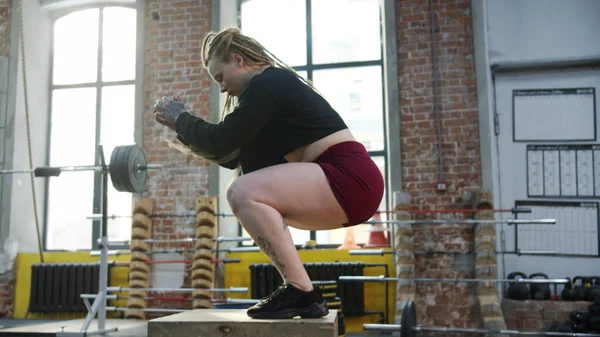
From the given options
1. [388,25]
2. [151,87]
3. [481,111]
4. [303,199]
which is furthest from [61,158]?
[303,199]

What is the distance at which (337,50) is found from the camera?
19.4 feet

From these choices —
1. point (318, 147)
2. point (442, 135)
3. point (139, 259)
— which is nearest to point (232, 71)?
point (318, 147)

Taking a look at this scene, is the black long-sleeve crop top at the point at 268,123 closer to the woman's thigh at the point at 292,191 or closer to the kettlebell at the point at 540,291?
→ the woman's thigh at the point at 292,191

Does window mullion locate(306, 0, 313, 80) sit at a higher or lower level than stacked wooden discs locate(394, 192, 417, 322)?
higher

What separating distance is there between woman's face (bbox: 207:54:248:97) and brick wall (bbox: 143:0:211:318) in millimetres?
3511

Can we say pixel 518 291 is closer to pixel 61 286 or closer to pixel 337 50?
pixel 337 50

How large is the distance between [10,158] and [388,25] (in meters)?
3.74

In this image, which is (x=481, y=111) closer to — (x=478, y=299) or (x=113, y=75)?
(x=478, y=299)

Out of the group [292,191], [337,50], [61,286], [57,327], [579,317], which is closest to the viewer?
[292,191]

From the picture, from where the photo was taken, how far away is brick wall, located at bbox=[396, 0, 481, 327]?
15.9 feet

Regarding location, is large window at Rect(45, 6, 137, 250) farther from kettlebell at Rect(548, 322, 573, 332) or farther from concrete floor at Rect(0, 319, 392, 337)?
kettlebell at Rect(548, 322, 573, 332)

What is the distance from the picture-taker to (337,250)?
205 inches

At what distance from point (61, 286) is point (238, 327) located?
4277 mm

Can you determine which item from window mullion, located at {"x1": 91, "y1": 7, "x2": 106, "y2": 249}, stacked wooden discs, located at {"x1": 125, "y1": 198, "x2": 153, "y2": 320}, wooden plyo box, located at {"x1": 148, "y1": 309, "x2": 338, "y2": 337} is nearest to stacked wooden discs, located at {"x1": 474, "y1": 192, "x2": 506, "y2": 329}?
stacked wooden discs, located at {"x1": 125, "y1": 198, "x2": 153, "y2": 320}
